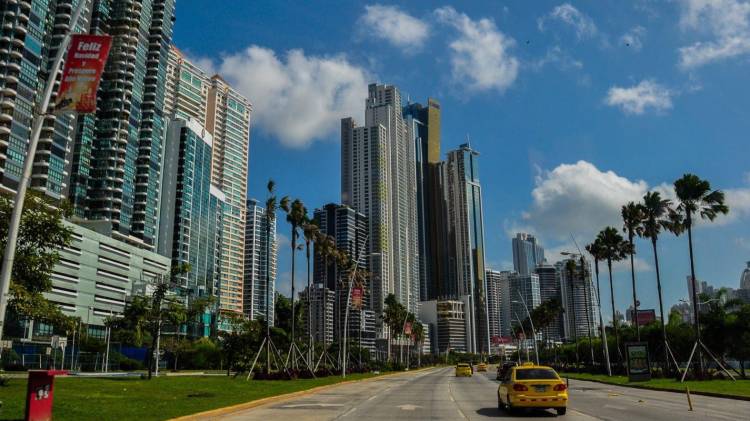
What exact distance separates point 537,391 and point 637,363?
27.3 meters

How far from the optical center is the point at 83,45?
49.6 ft

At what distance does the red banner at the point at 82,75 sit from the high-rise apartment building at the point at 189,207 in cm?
14302

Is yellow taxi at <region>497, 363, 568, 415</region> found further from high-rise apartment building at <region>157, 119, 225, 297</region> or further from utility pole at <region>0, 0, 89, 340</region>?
high-rise apartment building at <region>157, 119, 225, 297</region>

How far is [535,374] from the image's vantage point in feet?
64.7

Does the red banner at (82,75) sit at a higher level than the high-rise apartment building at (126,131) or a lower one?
lower

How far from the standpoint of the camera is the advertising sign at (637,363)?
42188 millimetres

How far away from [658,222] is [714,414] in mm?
36623

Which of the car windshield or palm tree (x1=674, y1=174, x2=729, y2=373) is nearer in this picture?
the car windshield

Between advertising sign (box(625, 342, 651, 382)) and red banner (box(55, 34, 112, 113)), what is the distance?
38.4 meters

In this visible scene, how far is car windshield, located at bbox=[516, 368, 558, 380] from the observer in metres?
19.5

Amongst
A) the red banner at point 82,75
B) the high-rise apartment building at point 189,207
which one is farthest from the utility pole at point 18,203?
the high-rise apartment building at point 189,207

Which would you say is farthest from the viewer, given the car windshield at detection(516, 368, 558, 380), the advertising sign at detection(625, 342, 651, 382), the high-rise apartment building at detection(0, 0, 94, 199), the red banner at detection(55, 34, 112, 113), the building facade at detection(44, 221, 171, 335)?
the building facade at detection(44, 221, 171, 335)

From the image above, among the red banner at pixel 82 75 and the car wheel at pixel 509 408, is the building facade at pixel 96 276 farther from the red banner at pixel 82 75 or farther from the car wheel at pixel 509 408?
the red banner at pixel 82 75

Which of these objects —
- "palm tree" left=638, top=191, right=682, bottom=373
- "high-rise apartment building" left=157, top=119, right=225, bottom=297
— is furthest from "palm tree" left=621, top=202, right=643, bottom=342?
"high-rise apartment building" left=157, top=119, right=225, bottom=297
